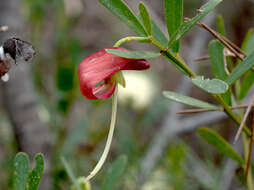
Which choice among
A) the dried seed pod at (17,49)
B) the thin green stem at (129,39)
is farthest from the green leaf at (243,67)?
the dried seed pod at (17,49)

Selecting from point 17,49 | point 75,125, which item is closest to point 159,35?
point 17,49

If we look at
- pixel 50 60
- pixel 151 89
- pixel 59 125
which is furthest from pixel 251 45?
pixel 50 60

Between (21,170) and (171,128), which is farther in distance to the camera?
(171,128)

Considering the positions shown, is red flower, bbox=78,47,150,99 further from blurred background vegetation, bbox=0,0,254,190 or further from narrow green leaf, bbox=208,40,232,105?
blurred background vegetation, bbox=0,0,254,190

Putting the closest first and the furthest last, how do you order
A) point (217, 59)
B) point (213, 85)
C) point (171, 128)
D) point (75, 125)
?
point (213, 85)
point (217, 59)
point (75, 125)
point (171, 128)

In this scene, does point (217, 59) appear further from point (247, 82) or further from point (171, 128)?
point (171, 128)

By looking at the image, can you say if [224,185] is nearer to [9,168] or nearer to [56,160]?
[56,160]
